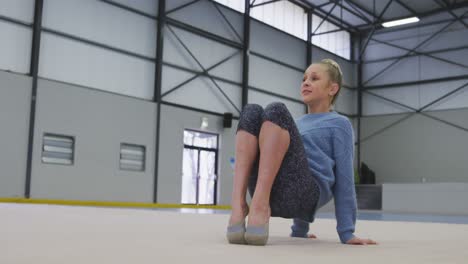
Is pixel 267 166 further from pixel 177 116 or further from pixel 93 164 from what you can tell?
pixel 177 116

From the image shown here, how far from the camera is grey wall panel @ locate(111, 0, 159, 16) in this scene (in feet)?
43.8

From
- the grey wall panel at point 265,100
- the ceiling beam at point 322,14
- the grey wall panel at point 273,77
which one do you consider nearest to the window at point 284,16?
the ceiling beam at point 322,14

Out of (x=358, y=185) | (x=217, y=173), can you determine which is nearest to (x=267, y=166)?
(x=217, y=173)

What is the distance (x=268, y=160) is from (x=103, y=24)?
37.5 ft

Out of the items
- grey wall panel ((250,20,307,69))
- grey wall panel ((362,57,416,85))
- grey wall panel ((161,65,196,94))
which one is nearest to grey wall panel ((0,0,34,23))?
grey wall panel ((161,65,196,94))

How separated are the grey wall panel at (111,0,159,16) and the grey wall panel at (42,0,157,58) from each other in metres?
0.19

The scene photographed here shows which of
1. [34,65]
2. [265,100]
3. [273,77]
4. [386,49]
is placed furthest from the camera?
[386,49]

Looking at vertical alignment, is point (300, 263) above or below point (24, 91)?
below

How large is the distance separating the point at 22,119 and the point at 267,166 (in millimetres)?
9891

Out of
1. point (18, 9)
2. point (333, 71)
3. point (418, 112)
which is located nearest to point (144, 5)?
point (18, 9)

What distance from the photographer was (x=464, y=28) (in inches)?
755

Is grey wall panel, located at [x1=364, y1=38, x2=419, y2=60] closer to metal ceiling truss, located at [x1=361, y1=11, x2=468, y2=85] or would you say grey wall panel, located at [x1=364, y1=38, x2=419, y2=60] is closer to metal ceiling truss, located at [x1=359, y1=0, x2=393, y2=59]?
metal ceiling truss, located at [x1=361, y1=11, x2=468, y2=85]

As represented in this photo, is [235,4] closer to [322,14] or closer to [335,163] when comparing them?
[322,14]

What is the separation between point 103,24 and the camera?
12.7 meters
